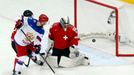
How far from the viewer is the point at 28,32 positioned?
162 inches

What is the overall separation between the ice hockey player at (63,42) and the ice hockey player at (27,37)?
0.25 meters

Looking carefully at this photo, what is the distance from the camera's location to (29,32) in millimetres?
4121

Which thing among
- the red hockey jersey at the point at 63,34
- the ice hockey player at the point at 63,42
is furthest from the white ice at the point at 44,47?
the red hockey jersey at the point at 63,34

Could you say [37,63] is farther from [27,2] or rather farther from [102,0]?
[27,2]

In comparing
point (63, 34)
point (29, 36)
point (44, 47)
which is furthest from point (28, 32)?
point (44, 47)

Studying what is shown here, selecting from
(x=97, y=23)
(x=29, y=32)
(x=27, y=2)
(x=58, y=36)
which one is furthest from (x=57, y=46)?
(x=27, y=2)

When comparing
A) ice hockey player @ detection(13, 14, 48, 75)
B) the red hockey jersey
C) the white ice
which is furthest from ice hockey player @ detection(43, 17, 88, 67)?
ice hockey player @ detection(13, 14, 48, 75)

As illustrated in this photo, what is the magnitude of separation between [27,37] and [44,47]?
34.3 inches

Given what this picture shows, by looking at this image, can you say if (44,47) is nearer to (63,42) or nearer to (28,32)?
(63,42)

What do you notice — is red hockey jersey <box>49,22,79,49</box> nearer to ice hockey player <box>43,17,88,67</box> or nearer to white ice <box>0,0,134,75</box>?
ice hockey player <box>43,17,88,67</box>

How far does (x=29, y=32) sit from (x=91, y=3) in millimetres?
1018

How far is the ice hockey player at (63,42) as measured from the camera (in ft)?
14.5

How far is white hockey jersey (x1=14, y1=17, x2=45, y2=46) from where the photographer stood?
4.11 metres

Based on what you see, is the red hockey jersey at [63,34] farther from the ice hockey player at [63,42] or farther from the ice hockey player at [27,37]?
the ice hockey player at [27,37]
